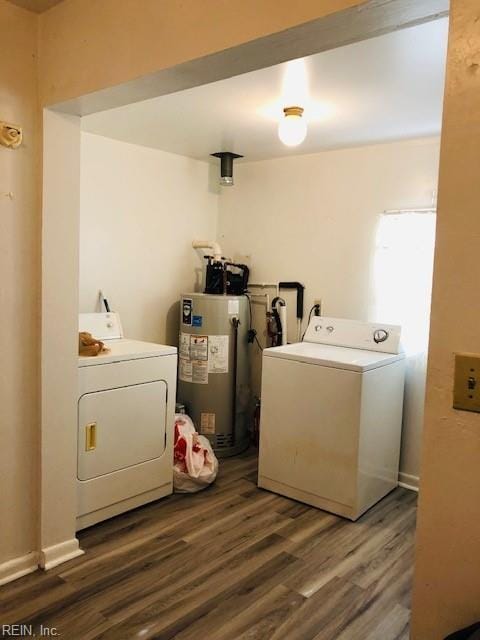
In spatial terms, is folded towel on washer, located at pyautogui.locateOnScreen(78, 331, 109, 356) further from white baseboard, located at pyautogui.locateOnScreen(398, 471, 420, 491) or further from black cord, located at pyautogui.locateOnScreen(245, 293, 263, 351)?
white baseboard, located at pyautogui.locateOnScreen(398, 471, 420, 491)

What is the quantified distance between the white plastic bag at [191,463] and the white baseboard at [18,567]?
1.01 meters

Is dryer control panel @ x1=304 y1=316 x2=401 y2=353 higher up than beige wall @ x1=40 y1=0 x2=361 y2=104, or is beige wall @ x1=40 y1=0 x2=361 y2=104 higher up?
beige wall @ x1=40 y1=0 x2=361 y2=104

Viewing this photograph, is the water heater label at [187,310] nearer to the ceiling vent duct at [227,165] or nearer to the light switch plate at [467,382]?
the ceiling vent duct at [227,165]

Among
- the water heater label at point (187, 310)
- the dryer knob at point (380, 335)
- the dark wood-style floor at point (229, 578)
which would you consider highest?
the water heater label at point (187, 310)

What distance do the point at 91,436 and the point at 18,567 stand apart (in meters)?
0.66

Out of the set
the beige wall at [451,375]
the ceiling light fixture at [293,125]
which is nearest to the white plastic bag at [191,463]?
the ceiling light fixture at [293,125]

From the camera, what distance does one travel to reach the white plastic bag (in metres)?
3.15

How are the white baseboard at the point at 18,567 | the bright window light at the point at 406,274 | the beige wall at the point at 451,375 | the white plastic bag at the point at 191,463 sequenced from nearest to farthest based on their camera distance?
the beige wall at the point at 451,375, the white baseboard at the point at 18,567, the white plastic bag at the point at 191,463, the bright window light at the point at 406,274

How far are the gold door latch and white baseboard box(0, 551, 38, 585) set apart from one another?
1.77 feet

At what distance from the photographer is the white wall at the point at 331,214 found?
3.36 metres

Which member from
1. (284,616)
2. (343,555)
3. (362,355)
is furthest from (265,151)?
(284,616)

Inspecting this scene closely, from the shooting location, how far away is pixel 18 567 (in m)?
2.23

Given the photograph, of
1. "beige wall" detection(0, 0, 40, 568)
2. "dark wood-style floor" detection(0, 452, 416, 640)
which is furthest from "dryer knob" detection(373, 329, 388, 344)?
"beige wall" detection(0, 0, 40, 568)

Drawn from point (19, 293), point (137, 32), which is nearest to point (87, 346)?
point (19, 293)
